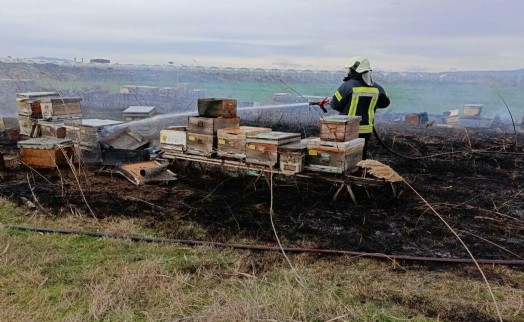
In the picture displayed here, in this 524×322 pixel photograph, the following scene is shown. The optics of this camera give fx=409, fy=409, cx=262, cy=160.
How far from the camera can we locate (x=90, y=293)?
359cm

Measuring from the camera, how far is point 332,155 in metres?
5.87

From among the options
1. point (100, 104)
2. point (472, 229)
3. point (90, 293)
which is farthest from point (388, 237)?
point (100, 104)

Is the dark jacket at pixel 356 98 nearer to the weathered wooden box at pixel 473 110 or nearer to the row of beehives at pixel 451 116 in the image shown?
the row of beehives at pixel 451 116

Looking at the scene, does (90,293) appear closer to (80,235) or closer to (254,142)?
(80,235)

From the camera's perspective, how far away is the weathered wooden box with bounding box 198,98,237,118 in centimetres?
680

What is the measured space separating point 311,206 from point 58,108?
612cm

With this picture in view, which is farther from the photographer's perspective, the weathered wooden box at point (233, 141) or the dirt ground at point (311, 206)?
the weathered wooden box at point (233, 141)

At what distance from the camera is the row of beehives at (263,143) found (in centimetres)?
586

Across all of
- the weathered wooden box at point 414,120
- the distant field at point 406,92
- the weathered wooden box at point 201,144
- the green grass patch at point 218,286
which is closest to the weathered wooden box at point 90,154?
the weathered wooden box at point 201,144

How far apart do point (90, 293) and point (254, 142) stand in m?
3.39

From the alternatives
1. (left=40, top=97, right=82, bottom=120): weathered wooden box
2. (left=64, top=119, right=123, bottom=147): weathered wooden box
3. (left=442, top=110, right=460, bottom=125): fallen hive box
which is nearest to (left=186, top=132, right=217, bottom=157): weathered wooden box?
(left=64, top=119, right=123, bottom=147): weathered wooden box

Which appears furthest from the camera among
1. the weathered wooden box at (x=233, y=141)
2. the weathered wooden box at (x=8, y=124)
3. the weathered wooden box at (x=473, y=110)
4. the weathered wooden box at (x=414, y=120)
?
the weathered wooden box at (x=473, y=110)

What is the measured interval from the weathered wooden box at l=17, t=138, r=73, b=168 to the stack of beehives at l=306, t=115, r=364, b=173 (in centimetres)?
477

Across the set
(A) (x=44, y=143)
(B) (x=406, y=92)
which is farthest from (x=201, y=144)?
(B) (x=406, y=92)
